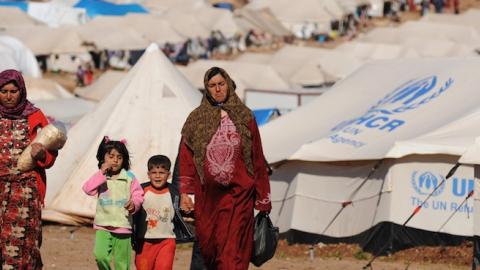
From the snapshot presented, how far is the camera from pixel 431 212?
1208 centimetres

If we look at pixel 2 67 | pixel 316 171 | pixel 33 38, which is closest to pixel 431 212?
pixel 316 171

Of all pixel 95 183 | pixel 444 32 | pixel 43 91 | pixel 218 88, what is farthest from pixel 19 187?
pixel 444 32

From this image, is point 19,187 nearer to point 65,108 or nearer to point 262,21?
point 65,108

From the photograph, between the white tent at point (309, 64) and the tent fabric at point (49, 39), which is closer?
the white tent at point (309, 64)

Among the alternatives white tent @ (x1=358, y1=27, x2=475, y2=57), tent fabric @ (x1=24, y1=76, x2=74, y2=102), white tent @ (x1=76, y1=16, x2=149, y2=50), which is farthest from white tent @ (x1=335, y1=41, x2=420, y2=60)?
tent fabric @ (x1=24, y1=76, x2=74, y2=102)

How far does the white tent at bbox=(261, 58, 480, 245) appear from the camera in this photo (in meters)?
12.0

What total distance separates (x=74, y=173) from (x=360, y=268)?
488 centimetres

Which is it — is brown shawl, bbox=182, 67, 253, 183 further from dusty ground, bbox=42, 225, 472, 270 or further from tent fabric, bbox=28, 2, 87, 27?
tent fabric, bbox=28, 2, 87, 27

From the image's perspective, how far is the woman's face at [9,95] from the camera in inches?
247

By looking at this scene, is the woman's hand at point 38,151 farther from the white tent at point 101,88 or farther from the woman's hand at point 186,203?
the white tent at point 101,88

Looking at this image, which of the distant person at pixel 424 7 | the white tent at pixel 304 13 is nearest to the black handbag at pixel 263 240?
the white tent at pixel 304 13

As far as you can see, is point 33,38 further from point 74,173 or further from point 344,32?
point 74,173

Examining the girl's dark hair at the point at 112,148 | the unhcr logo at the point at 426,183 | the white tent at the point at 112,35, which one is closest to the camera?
the girl's dark hair at the point at 112,148

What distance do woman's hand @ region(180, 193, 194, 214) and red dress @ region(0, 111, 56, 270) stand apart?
706 mm
